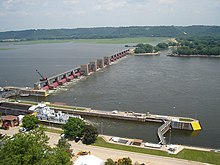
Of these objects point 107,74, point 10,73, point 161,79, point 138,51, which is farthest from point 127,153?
point 138,51

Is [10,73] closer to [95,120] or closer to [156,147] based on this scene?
[95,120]

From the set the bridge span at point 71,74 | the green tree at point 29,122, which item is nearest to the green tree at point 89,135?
the green tree at point 29,122

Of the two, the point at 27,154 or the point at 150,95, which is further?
the point at 150,95

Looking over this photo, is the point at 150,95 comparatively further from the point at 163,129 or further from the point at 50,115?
the point at 50,115

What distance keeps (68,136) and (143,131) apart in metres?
9.62

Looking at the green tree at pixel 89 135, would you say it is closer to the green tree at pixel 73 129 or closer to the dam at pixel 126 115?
the green tree at pixel 73 129

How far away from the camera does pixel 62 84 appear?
55.2 meters

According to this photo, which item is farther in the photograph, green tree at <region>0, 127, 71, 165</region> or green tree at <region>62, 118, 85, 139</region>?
green tree at <region>62, 118, 85, 139</region>

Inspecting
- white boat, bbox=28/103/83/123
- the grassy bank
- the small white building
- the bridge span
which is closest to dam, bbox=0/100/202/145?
white boat, bbox=28/103/83/123

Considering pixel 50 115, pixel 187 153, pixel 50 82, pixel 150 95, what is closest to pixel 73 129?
pixel 50 115

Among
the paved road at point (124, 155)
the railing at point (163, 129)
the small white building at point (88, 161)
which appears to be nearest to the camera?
the small white building at point (88, 161)

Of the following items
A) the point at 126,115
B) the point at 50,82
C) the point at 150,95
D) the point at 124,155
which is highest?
the point at 50,82

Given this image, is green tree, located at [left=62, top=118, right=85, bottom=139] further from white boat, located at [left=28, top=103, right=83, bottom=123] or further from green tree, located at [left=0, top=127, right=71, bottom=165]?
green tree, located at [left=0, top=127, right=71, bottom=165]

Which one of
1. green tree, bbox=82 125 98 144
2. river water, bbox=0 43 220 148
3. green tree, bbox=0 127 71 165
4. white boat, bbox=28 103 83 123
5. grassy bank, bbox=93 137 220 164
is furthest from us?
white boat, bbox=28 103 83 123
